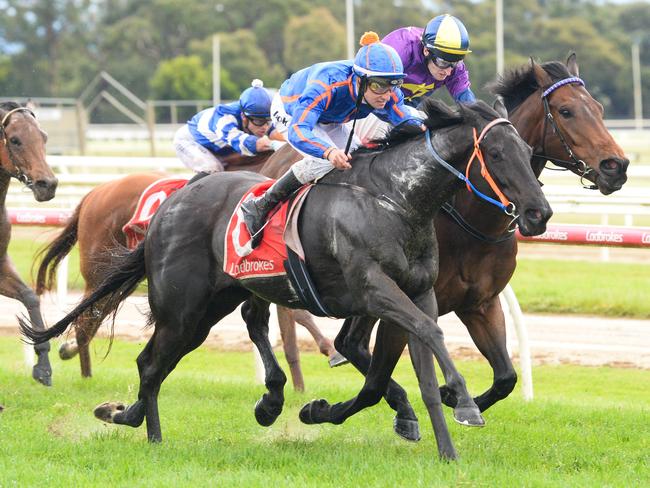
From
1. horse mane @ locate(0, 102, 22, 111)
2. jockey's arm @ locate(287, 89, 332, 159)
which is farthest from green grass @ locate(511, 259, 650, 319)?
jockey's arm @ locate(287, 89, 332, 159)

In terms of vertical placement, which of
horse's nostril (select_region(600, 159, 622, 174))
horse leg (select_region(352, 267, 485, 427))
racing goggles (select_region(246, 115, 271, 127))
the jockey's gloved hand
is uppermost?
horse's nostril (select_region(600, 159, 622, 174))

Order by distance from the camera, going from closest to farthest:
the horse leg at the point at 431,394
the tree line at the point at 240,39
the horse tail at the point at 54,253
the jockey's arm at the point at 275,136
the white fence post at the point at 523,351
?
1. the horse leg at the point at 431,394
2. the white fence post at the point at 523,351
3. the jockey's arm at the point at 275,136
4. the horse tail at the point at 54,253
5. the tree line at the point at 240,39

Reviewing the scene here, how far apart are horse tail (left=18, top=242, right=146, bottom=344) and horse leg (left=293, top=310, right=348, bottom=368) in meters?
1.49

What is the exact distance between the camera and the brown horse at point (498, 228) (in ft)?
18.3

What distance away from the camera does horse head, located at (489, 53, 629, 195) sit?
5578 millimetres

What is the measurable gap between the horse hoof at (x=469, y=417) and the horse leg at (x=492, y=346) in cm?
105

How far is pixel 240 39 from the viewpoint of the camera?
2004 inches

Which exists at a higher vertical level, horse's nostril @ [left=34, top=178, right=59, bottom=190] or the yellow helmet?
the yellow helmet

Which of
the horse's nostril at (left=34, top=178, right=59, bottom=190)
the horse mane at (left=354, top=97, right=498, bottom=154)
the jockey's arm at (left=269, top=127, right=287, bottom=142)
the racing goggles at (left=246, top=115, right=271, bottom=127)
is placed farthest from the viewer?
the jockey's arm at (left=269, top=127, right=287, bottom=142)

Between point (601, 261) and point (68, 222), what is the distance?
687 cm

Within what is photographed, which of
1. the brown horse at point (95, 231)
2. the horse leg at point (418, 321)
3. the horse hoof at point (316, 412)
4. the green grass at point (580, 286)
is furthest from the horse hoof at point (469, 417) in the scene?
the green grass at point (580, 286)

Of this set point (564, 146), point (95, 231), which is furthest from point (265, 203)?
point (95, 231)

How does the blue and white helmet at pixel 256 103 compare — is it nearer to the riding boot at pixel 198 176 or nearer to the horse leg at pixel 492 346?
the riding boot at pixel 198 176

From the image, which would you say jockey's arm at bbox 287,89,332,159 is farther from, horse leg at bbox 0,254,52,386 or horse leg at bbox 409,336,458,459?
horse leg at bbox 0,254,52,386
